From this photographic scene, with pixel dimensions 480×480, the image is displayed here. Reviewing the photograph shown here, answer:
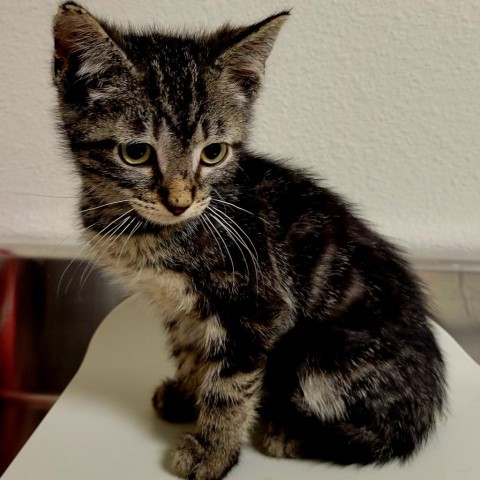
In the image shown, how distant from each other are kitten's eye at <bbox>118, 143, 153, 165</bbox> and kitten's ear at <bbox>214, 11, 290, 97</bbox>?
0.15 meters

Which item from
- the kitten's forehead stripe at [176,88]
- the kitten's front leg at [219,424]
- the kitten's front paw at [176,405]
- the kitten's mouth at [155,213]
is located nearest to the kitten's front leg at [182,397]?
the kitten's front paw at [176,405]

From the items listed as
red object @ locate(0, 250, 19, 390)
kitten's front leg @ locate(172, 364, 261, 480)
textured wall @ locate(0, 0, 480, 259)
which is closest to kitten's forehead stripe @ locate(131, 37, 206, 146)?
kitten's front leg @ locate(172, 364, 261, 480)

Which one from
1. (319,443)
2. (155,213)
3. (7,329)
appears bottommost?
(7,329)

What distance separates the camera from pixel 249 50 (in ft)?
2.57

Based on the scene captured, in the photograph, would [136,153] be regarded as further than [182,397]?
No

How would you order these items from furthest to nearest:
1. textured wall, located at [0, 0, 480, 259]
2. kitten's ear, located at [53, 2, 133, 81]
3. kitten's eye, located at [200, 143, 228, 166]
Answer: textured wall, located at [0, 0, 480, 259], kitten's eye, located at [200, 143, 228, 166], kitten's ear, located at [53, 2, 133, 81]

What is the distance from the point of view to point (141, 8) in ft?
3.92

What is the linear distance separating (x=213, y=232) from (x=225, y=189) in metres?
0.07

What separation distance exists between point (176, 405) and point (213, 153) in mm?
425

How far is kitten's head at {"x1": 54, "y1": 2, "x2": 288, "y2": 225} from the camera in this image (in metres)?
0.74

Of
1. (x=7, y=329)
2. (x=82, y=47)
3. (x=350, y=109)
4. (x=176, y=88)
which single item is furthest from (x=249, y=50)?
(x=7, y=329)

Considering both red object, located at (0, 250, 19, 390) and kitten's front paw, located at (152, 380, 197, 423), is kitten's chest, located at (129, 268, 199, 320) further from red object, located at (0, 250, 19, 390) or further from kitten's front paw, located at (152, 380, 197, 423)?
red object, located at (0, 250, 19, 390)

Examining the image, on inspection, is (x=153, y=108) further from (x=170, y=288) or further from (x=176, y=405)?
(x=176, y=405)

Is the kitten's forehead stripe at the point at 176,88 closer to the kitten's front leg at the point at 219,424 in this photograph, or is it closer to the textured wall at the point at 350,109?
the kitten's front leg at the point at 219,424
